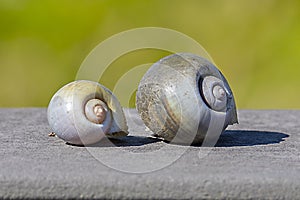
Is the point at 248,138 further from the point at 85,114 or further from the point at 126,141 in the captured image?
the point at 85,114

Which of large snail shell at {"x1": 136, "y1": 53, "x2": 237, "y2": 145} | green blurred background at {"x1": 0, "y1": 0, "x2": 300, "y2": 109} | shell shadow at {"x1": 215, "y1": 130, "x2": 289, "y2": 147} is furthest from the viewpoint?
green blurred background at {"x1": 0, "y1": 0, "x2": 300, "y2": 109}

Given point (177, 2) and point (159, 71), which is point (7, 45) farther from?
point (159, 71)

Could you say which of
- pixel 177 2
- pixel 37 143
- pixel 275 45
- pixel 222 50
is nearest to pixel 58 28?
pixel 177 2

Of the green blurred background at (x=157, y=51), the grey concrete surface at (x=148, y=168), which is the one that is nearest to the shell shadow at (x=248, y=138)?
the grey concrete surface at (x=148, y=168)

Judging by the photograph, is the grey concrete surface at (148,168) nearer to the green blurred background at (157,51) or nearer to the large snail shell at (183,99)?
the large snail shell at (183,99)

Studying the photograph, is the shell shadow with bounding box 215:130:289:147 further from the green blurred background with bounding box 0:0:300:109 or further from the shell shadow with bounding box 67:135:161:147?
the green blurred background with bounding box 0:0:300:109

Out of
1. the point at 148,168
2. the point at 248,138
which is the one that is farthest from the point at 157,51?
the point at 148,168

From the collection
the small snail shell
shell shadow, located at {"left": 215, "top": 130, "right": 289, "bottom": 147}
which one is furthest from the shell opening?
shell shadow, located at {"left": 215, "top": 130, "right": 289, "bottom": 147}
